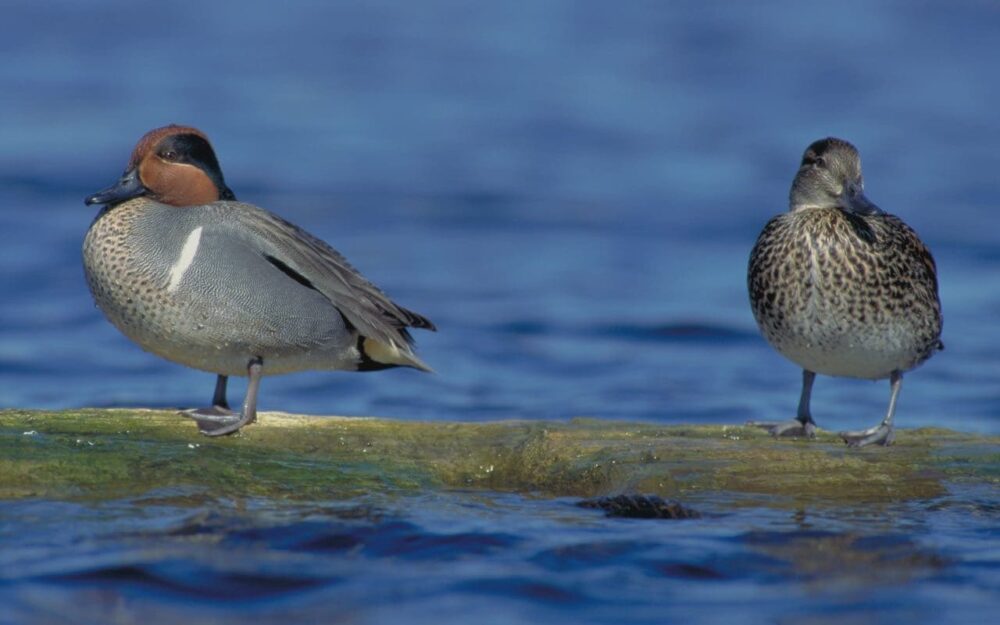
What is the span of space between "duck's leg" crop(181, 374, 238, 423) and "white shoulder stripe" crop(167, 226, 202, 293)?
1.52ft

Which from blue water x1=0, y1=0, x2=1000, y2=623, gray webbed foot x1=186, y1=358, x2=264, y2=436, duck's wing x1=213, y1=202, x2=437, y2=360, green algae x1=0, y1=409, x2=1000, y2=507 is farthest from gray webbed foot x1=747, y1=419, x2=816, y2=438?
gray webbed foot x1=186, y1=358, x2=264, y2=436

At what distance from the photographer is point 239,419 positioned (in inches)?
226

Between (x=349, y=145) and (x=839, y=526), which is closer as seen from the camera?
(x=839, y=526)

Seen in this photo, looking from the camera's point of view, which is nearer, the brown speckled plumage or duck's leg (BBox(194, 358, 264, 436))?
duck's leg (BBox(194, 358, 264, 436))

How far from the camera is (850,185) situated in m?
6.25

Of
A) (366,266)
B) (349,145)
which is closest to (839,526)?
(366,266)

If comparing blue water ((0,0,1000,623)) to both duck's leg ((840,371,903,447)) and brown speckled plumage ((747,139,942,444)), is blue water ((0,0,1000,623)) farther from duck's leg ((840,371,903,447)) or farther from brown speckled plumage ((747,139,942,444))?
brown speckled plumage ((747,139,942,444))

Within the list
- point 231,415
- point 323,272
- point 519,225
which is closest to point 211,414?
point 231,415

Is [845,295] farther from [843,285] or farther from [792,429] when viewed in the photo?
[792,429]

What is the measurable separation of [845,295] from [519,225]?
7.72m

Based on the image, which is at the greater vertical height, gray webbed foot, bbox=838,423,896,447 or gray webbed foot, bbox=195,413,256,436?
gray webbed foot, bbox=838,423,896,447

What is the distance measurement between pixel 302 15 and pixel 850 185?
611 inches

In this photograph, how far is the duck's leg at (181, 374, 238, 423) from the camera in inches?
228

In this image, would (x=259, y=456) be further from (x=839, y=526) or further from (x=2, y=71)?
(x=2, y=71)
